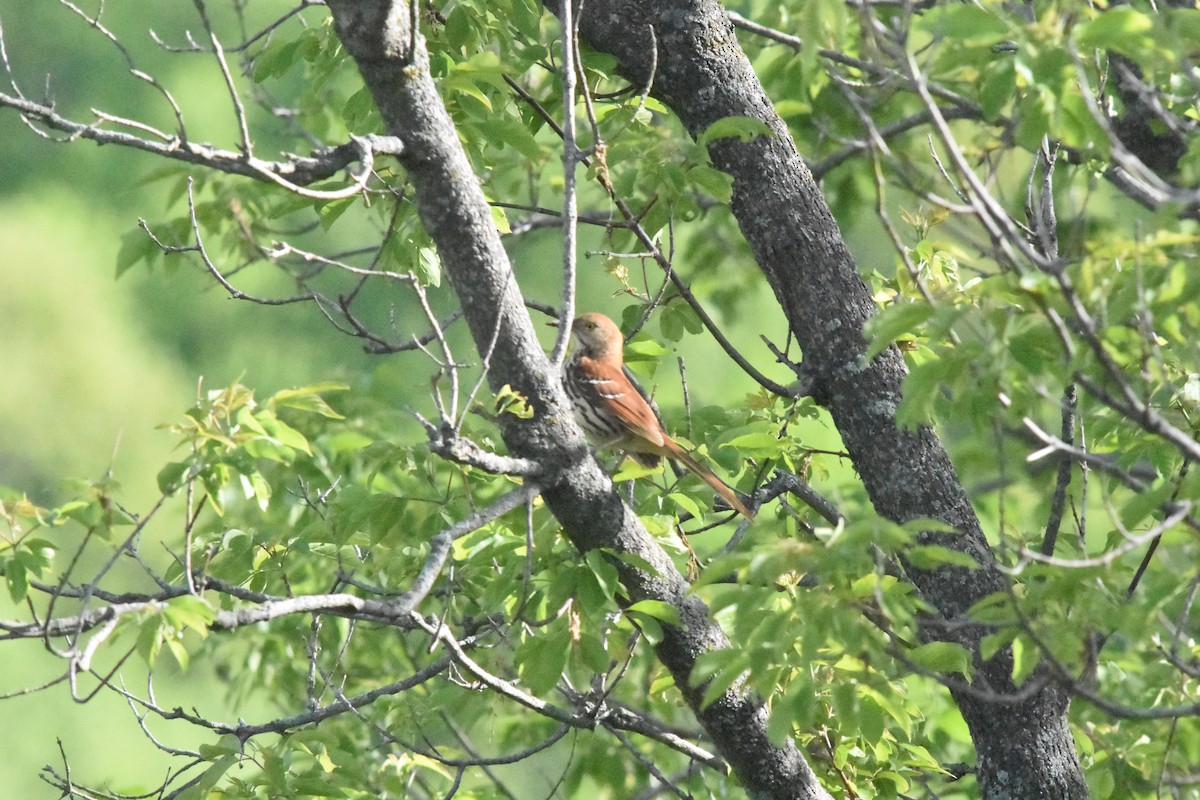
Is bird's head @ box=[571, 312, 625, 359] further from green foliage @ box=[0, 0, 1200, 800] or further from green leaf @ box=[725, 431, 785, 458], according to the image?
green leaf @ box=[725, 431, 785, 458]

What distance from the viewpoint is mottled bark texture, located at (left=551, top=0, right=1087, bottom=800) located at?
3600mm

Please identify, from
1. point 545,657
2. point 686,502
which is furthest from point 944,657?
point 686,502

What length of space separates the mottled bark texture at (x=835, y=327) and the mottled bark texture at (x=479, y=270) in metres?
1.00

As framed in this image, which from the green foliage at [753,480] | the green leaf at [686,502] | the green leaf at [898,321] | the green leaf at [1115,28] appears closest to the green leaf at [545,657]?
the green foliage at [753,480]

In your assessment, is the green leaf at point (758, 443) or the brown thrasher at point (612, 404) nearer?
the green leaf at point (758, 443)

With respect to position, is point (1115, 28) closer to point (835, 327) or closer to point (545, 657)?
point (835, 327)

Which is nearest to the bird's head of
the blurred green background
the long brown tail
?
the long brown tail

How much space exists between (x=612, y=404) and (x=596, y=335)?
0.66 metres

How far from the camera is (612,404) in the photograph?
5.04 meters

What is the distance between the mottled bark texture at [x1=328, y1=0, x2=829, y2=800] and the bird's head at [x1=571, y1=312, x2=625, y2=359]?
95.8 inches

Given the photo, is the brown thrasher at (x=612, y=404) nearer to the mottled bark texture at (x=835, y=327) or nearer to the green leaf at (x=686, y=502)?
the green leaf at (x=686, y=502)

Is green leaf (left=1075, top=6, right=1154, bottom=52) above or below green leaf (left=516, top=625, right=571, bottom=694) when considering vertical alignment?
above

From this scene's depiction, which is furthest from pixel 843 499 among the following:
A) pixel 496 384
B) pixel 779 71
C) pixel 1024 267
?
pixel 1024 267

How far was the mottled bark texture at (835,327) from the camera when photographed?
3600mm
